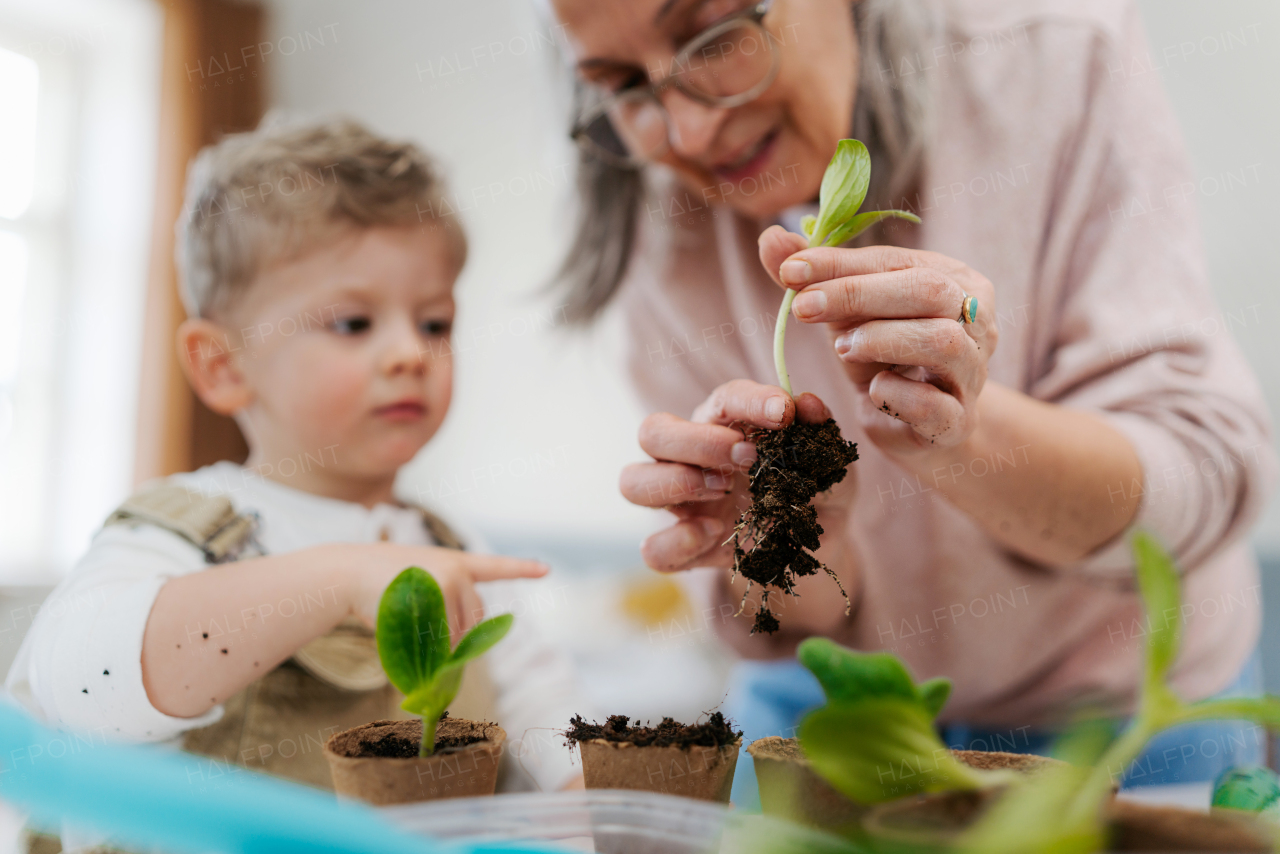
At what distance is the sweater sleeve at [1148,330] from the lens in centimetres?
77

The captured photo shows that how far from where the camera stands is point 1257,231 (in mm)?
916

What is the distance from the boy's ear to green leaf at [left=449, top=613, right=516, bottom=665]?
0.54 metres

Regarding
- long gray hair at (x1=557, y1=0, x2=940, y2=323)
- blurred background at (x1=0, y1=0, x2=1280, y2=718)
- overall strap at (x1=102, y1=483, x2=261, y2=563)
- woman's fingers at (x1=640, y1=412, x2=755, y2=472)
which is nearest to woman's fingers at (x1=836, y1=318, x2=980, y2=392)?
woman's fingers at (x1=640, y1=412, x2=755, y2=472)

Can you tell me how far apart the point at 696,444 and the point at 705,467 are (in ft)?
0.10

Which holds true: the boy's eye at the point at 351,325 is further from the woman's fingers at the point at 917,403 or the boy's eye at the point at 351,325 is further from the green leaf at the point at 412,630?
the woman's fingers at the point at 917,403

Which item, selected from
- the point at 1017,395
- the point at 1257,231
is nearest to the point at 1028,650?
the point at 1017,395

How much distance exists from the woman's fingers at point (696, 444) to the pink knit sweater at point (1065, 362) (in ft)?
0.66

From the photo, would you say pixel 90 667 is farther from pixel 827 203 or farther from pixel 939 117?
pixel 939 117

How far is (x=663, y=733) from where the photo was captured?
1.55ft

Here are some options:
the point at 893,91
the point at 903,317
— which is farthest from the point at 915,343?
the point at 893,91

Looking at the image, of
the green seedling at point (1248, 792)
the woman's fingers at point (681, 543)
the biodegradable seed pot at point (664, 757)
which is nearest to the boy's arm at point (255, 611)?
the woman's fingers at point (681, 543)

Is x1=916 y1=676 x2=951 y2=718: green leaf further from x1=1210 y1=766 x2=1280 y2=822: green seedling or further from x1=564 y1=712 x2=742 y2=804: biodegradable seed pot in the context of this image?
x1=1210 y1=766 x2=1280 y2=822: green seedling

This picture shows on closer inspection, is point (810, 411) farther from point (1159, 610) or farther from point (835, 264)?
point (1159, 610)

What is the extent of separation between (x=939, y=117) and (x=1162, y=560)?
75 centimetres
